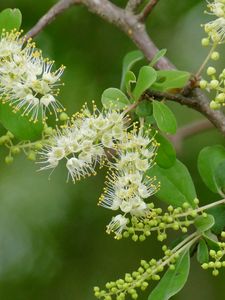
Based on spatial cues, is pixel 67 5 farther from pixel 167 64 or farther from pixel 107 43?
pixel 107 43

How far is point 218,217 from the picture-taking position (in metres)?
2.10

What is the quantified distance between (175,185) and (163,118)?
0.65 feet

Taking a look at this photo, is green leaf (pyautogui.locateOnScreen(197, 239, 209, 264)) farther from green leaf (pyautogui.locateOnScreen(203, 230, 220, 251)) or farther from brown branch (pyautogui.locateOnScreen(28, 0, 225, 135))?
brown branch (pyautogui.locateOnScreen(28, 0, 225, 135))

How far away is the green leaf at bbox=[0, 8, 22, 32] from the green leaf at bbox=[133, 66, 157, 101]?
1.13ft

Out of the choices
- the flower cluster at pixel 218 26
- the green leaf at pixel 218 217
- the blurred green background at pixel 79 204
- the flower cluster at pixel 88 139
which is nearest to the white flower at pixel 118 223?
the flower cluster at pixel 88 139

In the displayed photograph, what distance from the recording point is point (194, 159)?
3461 mm

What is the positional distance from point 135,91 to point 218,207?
0.33 meters

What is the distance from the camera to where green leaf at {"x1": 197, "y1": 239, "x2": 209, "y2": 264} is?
2.03 metres

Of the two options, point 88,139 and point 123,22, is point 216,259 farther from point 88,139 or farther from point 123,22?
point 123,22

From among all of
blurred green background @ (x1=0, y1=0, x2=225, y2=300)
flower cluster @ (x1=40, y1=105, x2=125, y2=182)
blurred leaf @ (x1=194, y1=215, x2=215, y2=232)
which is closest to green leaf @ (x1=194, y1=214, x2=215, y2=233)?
blurred leaf @ (x1=194, y1=215, x2=215, y2=232)

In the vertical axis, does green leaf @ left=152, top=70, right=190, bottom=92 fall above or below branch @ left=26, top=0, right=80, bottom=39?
below

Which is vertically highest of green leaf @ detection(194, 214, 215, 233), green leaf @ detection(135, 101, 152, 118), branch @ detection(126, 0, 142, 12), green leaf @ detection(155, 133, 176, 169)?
branch @ detection(126, 0, 142, 12)

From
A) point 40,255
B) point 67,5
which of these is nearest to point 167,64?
point 67,5

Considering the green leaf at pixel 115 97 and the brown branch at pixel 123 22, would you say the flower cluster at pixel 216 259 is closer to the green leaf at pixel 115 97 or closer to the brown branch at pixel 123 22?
the green leaf at pixel 115 97
